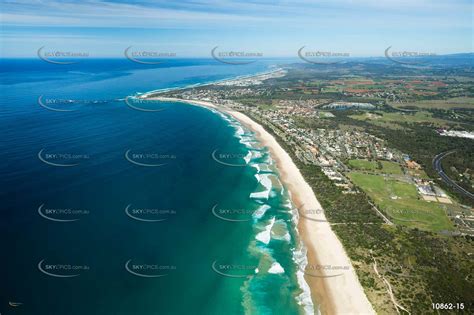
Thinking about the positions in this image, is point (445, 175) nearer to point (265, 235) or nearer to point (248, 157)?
point (248, 157)

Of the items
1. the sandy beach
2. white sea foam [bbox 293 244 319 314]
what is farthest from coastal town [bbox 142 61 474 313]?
white sea foam [bbox 293 244 319 314]

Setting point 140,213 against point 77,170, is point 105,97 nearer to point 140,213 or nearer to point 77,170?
point 77,170

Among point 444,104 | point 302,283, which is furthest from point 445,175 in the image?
point 444,104

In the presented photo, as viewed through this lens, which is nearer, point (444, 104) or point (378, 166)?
point (378, 166)

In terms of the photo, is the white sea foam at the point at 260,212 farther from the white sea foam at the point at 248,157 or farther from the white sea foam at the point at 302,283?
the white sea foam at the point at 248,157

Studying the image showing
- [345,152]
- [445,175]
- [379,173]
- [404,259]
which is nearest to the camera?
[404,259]

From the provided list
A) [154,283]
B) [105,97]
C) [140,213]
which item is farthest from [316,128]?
[105,97]
